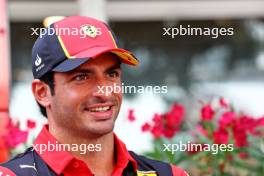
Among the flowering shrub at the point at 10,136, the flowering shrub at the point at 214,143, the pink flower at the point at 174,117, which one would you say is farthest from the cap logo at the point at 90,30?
the pink flower at the point at 174,117

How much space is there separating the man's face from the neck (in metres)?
0.03

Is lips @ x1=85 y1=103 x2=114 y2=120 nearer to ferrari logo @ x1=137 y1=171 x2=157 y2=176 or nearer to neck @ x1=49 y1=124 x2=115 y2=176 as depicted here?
neck @ x1=49 y1=124 x2=115 y2=176

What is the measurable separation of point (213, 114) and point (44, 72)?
1.41 metres

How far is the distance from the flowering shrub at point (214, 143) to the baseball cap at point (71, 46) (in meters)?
1.19

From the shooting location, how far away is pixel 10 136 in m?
3.29

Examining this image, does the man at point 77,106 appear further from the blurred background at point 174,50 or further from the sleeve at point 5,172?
the blurred background at point 174,50

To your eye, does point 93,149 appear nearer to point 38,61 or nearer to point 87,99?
point 87,99

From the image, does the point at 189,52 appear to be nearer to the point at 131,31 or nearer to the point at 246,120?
the point at 131,31

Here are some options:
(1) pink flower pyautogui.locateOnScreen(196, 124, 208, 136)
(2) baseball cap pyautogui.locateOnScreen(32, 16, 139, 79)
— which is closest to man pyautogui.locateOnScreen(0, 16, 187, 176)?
(2) baseball cap pyautogui.locateOnScreen(32, 16, 139, 79)

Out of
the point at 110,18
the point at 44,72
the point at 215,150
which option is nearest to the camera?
the point at 44,72

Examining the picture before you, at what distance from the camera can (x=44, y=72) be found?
87.3 inches

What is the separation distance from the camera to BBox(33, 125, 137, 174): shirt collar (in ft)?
7.01

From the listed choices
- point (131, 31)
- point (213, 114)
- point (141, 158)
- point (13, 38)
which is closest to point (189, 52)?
point (131, 31)

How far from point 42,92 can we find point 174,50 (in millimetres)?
3243
